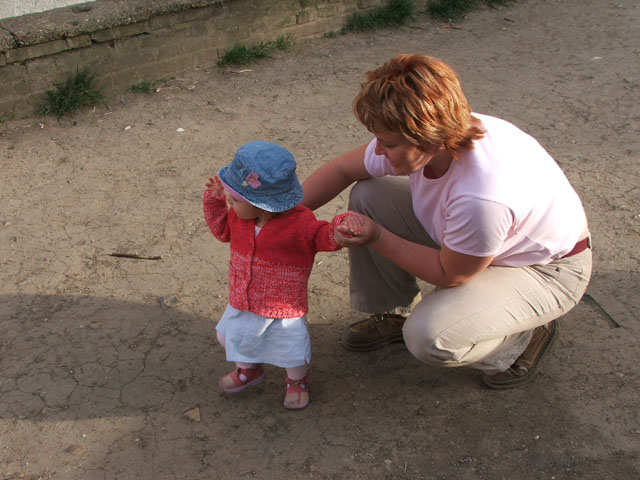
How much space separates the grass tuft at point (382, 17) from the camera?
586 centimetres

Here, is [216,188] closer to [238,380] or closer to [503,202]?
[238,380]

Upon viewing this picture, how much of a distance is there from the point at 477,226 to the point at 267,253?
68 centimetres

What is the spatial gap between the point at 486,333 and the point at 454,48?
404cm

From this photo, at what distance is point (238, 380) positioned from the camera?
95.1 inches

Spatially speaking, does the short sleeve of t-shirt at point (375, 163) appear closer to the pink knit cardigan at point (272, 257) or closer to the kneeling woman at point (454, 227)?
the kneeling woman at point (454, 227)

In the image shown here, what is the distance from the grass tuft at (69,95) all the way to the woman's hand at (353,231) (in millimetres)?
3179

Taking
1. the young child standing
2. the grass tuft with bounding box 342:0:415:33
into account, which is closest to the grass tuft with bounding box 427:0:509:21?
the grass tuft with bounding box 342:0:415:33

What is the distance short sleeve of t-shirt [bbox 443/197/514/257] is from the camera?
1.90 meters

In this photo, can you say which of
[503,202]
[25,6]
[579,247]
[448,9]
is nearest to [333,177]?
[503,202]

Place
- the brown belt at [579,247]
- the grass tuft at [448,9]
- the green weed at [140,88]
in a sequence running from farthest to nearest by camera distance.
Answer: the grass tuft at [448,9]
the green weed at [140,88]
the brown belt at [579,247]

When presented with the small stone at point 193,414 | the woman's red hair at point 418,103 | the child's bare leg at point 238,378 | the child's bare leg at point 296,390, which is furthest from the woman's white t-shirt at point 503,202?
the small stone at point 193,414

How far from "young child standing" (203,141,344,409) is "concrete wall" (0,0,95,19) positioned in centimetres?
323

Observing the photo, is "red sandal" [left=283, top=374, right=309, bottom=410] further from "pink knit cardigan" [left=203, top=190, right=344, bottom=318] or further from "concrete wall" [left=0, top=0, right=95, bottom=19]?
"concrete wall" [left=0, top=0, right=95, bottom=19]

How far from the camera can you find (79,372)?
2.53 meters
